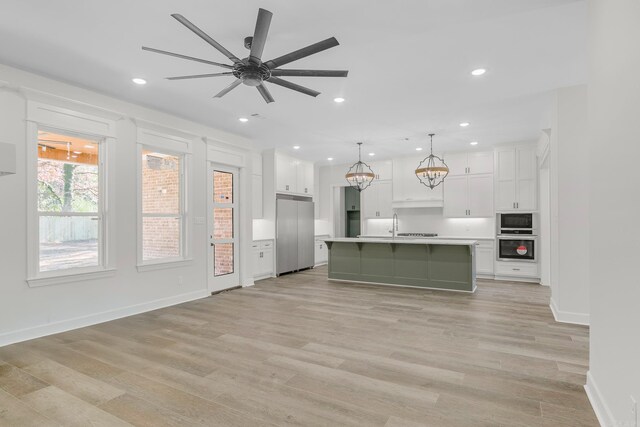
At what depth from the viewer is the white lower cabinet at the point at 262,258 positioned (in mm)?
7185

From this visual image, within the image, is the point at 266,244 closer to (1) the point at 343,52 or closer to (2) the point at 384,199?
(2) the point at 384,199

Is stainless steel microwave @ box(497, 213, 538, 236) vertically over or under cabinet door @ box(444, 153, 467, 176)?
under

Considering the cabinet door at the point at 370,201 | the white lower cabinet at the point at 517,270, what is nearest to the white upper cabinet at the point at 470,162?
the cabinet door at the point at 370,201

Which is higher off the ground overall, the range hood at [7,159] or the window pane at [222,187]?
the window pane at [222,187]

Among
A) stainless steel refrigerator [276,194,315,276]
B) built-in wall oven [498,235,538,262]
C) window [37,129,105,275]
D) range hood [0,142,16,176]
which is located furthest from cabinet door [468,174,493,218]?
range hood [0,142,16,176]

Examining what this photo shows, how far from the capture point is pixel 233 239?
6340 mm

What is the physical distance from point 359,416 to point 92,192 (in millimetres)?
4147

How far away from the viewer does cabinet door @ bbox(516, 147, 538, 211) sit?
22.5ft

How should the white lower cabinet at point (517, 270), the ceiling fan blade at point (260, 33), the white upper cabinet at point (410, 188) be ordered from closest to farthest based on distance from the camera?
the ceiling fan blade at point (260, 33)
the white lower cabinet at point (517, 270)
the white upper cabinet at point (410, 188)

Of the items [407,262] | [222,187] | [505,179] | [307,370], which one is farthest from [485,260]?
[307,370]

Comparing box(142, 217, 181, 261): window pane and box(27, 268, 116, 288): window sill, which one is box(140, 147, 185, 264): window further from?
box(27, 268, 116, 288): window sill

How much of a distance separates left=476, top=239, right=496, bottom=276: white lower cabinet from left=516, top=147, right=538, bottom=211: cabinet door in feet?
3.15

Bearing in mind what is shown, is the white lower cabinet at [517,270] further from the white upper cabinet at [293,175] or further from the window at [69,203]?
the window at [69,203]

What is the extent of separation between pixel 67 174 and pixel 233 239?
2.82 m
